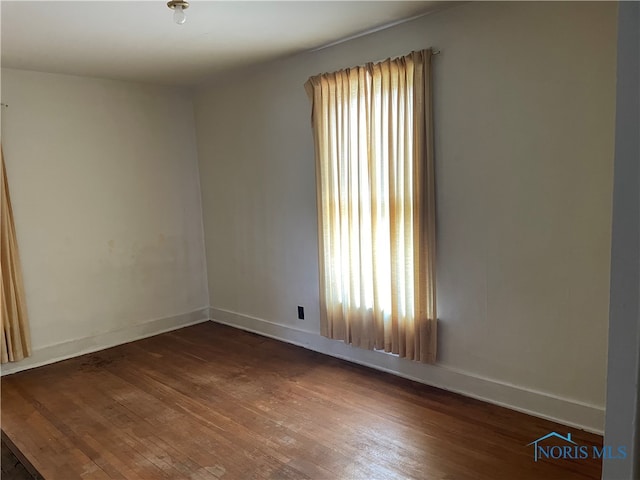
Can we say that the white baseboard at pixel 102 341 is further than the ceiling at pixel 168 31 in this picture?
Yes

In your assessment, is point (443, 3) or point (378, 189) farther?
point (378, 189)

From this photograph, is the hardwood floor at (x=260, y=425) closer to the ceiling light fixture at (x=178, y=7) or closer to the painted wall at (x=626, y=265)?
the painted wall at (x=626, y=265)

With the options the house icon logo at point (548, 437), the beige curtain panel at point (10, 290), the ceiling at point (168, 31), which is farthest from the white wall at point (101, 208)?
the house icon logo at point (548, 437)

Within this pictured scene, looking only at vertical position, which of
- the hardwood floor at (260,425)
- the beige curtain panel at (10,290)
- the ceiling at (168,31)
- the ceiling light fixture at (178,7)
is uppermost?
the ceiling at (168,31)

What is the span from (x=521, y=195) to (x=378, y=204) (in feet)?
3.12

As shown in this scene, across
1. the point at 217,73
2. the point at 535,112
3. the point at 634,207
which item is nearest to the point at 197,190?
the point at 217,73

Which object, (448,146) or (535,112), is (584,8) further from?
(448,146)

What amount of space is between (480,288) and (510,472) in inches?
41.9

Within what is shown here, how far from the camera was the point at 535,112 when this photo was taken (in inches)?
102

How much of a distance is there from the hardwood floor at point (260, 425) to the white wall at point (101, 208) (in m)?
0.64

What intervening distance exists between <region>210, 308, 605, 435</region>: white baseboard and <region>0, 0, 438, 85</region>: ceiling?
234 centimetres

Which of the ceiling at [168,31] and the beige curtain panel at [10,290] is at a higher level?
the ceiling at [168,31]

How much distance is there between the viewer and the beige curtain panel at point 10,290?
3629 millimetres

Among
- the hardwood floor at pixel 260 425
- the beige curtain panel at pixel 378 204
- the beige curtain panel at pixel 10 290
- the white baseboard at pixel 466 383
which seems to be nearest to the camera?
the hardwood floor at pixel 260 425
